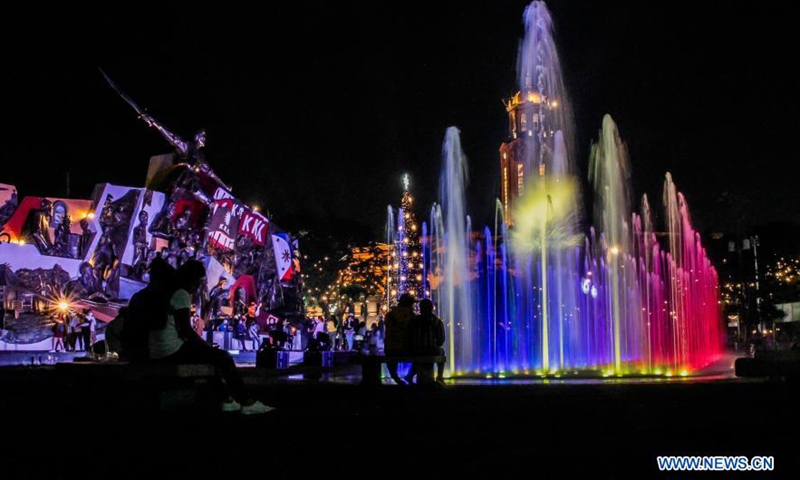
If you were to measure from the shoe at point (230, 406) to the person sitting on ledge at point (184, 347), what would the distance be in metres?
0.17

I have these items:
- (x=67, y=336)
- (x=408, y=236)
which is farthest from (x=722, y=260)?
(x=67, y=336)

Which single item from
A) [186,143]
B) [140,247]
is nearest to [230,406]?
[140,247]

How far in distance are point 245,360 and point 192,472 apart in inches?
1030

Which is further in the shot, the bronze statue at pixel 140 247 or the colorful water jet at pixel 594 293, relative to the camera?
the bronze statue at pixel 140 247

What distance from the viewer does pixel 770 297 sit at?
61.2 meters

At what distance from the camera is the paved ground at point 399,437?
4.54 metres

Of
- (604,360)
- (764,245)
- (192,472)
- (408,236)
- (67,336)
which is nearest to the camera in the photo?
(192,472)

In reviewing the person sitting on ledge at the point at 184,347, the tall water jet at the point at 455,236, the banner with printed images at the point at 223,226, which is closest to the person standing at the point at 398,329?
the person sitting on ledge at the point at 184,347

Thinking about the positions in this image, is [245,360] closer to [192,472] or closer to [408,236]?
[192,472]

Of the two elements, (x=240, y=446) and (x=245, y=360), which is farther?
(x=245, y=360)

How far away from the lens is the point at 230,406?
24.9 feet

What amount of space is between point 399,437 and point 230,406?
234cm

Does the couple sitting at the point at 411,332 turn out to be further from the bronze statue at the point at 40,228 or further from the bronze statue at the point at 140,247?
the bronze statue at the point at 140,247

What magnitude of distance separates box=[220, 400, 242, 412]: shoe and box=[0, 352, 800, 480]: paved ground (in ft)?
0.98
